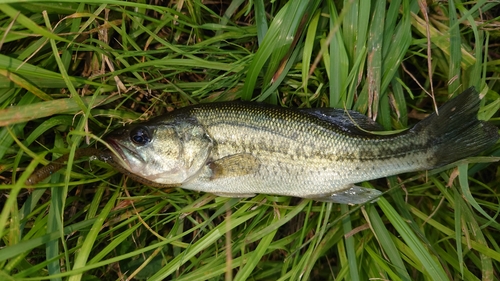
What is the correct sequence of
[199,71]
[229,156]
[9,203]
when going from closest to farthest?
[9,203] < [229,156] < [199,71]

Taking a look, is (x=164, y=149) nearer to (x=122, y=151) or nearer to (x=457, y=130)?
(x=122, y=151)

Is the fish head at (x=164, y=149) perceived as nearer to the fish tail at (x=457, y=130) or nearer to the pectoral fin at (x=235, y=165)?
the pectoral fin at (x=235, y=165)

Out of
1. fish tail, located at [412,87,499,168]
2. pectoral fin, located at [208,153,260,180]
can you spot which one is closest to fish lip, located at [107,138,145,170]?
pectoral fin, located at [208,153,260,180]

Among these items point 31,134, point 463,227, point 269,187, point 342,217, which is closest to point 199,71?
point 269,187

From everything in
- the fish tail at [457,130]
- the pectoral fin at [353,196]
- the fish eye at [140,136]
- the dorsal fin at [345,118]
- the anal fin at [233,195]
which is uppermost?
the fish tail at [457,130]

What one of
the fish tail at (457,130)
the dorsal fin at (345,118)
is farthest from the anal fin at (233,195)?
the fish tail at (457,130)

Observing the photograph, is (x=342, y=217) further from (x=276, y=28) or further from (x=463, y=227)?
(x=276, y=28)

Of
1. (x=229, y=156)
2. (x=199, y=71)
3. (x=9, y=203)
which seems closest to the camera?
(x=9, y=203)
